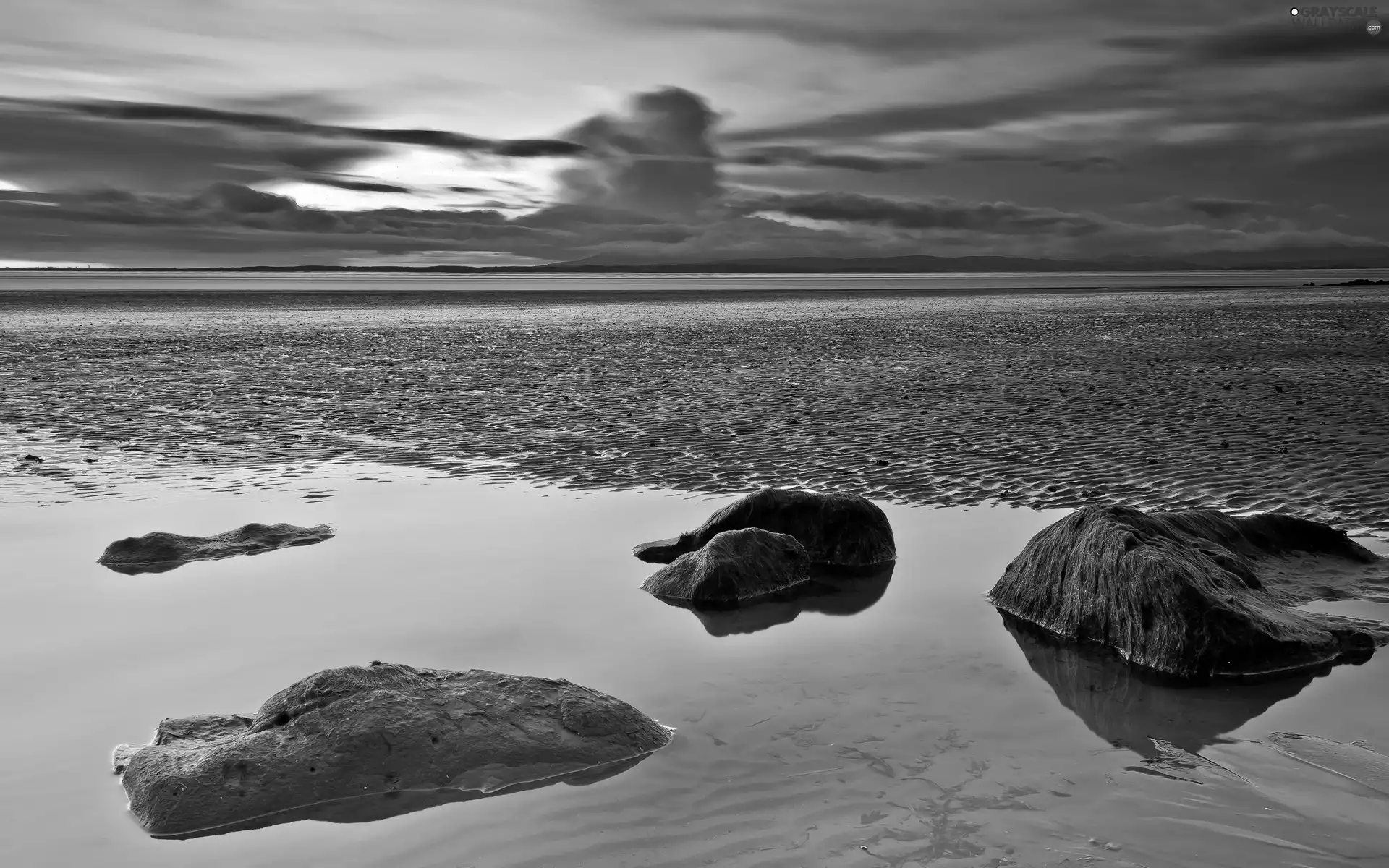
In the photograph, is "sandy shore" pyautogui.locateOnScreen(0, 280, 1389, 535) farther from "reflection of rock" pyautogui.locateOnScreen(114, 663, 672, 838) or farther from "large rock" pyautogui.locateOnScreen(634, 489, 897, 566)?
"reflection of rock" pyautogui.locateOnScreen(114, 663, 672, 838)

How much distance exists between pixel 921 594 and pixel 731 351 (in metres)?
22.9

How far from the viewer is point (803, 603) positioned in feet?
29.5

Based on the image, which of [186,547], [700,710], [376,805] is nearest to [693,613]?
[700,710]

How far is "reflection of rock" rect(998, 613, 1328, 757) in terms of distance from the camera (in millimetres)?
6117

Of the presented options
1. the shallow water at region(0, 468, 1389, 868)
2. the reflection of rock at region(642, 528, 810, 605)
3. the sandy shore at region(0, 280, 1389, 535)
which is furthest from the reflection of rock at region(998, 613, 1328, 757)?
the sandy shore at region(0, 280, 1389, 535)

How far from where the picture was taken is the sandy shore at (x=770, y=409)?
13234mm

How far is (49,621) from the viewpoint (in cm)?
842

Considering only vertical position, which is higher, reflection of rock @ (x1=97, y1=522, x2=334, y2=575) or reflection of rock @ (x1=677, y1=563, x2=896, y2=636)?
reflection of rock @ (x1=677, y1=563, x2=896, y2=636)

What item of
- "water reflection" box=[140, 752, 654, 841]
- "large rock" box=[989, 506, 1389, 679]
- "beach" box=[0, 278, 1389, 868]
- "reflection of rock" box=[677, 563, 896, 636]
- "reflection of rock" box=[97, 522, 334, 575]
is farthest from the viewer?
"reflection of rock" box=[97, 522, 334, 575]

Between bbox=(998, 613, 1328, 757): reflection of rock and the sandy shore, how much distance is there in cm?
448

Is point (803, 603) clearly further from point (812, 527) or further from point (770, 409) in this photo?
point (770, 409)

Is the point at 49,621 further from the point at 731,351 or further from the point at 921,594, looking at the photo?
the point at 731,351

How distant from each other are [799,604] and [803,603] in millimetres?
56

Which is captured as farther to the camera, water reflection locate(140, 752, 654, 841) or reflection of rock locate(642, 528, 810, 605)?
reflection of rock locate(642, 528, 810, 605)
